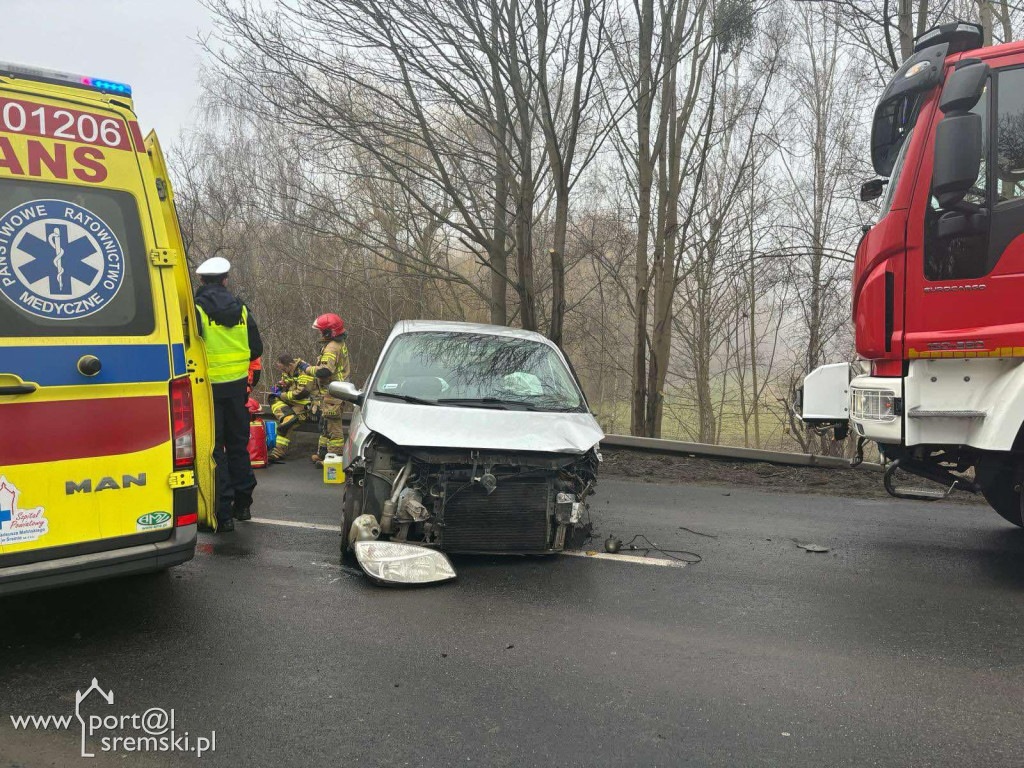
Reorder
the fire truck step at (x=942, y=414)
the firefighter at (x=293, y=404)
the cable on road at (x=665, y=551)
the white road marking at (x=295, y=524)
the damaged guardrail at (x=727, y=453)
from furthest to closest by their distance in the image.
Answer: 1. the firefighter at (x=293, y=404)
2. the damaged guardrail at (x=727, y=453)
3. the white road marking at (x=295, y=524)
4. the cable on road at (x=665, y=551)
5. the fire truck step at (x=942, y=414)

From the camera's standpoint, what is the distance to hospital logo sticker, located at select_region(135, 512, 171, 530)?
3844 millimetres

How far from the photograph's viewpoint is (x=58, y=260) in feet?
11.9

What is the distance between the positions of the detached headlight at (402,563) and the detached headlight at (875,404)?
9.49 feet

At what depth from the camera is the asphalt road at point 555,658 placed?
2.91m

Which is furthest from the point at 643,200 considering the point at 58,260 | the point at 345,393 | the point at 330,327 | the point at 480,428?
the point at 58,260

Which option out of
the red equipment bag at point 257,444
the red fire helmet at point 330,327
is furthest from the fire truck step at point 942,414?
the red equipment bag at point 257,444

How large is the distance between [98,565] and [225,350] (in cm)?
271

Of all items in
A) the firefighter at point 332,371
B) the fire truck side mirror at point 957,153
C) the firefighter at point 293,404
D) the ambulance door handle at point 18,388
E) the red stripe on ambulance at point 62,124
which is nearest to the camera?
the ambulance door handle at point 18,388

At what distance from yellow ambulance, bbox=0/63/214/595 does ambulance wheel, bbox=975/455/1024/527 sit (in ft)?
15.6

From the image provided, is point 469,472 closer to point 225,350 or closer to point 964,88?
point 225,350

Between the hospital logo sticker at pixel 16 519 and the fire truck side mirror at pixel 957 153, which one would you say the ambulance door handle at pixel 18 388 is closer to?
the hospital logo sticker at pixel 16 519

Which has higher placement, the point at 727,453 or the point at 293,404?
the point at 293,404

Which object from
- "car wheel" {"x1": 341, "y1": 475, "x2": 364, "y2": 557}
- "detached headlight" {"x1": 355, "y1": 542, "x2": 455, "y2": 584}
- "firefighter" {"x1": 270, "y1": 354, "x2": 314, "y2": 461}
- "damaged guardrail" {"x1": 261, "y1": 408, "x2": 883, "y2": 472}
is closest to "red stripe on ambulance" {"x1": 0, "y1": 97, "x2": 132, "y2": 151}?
"car wheel" {"x1": 341, "y1": 475, "x2": 364, "y2": 557}

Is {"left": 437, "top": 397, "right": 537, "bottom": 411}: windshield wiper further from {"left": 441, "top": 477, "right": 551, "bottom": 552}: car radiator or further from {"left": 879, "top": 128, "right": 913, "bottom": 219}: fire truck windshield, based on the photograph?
{"left": 879, "top": 128, "right": 913, "bottom": 219}: fire truck windshield
